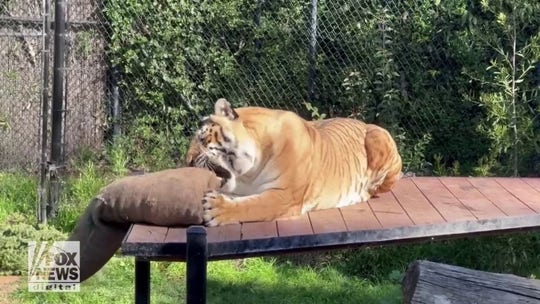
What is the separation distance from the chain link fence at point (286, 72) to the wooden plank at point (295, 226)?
2860 mm

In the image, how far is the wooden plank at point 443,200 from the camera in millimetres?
4551

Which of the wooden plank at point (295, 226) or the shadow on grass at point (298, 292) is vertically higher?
the wooden plank at point (295, 226)

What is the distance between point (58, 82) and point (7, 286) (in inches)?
72.3

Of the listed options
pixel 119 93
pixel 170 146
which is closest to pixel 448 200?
pixel 170 146

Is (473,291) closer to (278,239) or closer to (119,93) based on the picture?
(278,239)

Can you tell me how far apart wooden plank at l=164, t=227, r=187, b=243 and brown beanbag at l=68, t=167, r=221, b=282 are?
5 centimetres

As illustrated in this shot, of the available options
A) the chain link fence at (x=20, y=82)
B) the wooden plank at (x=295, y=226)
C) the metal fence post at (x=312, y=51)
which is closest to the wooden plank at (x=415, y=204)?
the wooden plank at (x=295, y=226)

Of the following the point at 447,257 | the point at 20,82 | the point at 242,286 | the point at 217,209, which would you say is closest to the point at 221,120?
the point at 217,209

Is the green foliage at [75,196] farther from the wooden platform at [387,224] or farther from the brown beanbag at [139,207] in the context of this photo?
the wooden platform at [387,224]

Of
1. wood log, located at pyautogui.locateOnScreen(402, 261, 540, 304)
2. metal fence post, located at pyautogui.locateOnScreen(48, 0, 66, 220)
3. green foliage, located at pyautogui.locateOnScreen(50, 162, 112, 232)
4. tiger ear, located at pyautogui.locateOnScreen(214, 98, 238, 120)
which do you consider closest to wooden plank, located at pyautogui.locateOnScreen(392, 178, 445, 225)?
tiger ear, located at pyautogui.locateOnScreen(214, 98, 238, 120)

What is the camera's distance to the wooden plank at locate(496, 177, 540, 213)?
16.8 feet

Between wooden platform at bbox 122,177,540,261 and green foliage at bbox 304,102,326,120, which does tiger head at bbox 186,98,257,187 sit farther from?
green foliage at bbox 304,102,326,120

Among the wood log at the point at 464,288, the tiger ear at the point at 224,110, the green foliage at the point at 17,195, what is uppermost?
the tiger ear at the point at 224,110

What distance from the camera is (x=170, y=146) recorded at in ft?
25.5
